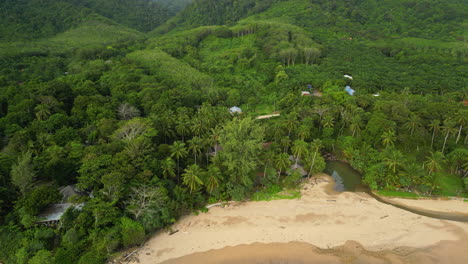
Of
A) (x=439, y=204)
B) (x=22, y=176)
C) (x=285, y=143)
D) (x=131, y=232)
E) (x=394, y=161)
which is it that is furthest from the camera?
(x=285, y=143)

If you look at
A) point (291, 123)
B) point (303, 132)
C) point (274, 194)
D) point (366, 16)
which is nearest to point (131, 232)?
point (274, 194)

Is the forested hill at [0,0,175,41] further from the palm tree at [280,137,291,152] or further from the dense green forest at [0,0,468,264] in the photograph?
the palm tree at [280,137,291,152]

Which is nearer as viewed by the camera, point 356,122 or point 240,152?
point 240,152

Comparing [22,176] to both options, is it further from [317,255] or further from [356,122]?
[356,122]

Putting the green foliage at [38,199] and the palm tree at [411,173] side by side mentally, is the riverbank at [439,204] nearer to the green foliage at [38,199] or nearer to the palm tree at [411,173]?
the palm tree at [411,173]

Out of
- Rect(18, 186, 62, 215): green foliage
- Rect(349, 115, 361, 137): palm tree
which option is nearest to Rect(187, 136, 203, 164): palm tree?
Rect(18, 186, 62, 215): green foliage

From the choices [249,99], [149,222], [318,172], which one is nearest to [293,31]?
[249,99]
